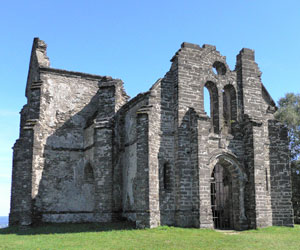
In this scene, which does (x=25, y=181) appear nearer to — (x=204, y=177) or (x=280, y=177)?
(x=204, y=177)

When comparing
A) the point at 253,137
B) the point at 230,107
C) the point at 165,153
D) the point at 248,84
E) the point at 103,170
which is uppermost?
the point at 248,84

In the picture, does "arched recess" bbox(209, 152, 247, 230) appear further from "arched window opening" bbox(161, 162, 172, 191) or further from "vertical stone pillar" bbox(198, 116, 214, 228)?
"arched window opening" bbox(161, 162, 172, 191)

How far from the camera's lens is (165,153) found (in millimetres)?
18234

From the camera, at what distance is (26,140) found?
20.9 m

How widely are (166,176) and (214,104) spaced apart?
4.88m

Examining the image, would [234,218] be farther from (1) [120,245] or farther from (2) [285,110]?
(2) [285,110]

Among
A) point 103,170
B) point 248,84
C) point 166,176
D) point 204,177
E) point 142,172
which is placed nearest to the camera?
point 142,172

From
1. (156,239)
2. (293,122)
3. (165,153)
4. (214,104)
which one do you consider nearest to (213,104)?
(214,104)

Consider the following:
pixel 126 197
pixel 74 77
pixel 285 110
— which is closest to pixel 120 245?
pixel 126 197

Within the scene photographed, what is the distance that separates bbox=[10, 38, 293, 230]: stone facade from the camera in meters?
17.7

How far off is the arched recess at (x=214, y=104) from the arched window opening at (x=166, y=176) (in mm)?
3462

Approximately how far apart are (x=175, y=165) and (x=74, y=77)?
34.6ft

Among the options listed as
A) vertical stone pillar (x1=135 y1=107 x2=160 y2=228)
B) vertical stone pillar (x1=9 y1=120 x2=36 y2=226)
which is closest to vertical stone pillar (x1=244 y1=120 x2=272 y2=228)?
vertical stone pillar (x1=135 y1=107 x2=160 y2=228)

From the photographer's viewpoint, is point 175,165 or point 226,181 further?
point 226,181
